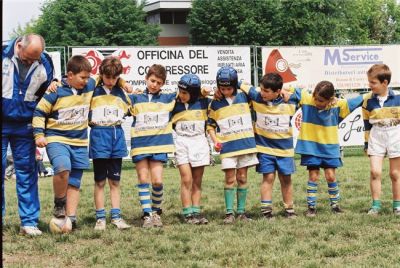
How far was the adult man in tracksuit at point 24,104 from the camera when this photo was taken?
20.5 feet

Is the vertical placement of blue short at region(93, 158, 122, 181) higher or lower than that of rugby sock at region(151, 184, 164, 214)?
higher

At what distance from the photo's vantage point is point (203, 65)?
17000mm

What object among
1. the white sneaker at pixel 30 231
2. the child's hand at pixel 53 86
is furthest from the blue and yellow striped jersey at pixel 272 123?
the white sneaker at pixel 30 231

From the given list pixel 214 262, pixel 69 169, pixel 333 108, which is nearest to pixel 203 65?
pixel 333 108

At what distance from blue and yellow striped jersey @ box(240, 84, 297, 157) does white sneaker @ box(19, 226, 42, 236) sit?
2.59 m

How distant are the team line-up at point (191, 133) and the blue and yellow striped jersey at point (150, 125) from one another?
0.01m

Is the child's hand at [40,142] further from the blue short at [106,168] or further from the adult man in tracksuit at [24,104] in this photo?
the blue short at [106,168]

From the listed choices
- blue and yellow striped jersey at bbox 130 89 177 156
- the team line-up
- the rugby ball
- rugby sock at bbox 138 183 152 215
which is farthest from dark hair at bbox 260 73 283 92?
the rugby ball

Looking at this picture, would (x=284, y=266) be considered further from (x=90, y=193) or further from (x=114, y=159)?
(x=90, y=193)

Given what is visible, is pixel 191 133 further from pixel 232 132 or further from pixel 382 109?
pixel 382 109

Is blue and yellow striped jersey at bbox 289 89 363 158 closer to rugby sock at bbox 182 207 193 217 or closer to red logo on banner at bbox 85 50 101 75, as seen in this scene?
rugby sock at bbox 182 207 193 217

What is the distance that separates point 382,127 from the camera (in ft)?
24.0

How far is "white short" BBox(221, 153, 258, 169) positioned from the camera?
7.01 m

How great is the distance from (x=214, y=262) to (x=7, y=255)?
6.10ft
